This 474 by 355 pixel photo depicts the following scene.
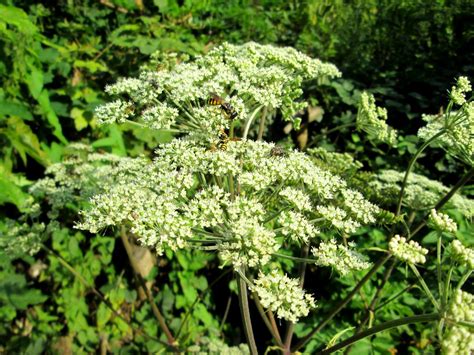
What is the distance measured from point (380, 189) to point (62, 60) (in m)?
4.96

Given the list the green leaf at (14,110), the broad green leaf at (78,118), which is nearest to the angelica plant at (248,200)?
the green leaf at (14,110)

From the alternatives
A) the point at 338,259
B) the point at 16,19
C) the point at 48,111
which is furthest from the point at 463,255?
the point at 48,111

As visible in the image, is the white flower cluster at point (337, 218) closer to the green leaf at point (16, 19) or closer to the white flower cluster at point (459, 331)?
the white flower cluster at point (459, 331)

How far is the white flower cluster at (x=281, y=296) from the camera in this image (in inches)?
88.4

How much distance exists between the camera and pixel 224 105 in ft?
9.85

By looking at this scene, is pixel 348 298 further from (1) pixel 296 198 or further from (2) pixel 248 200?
(2) pixel 248 200

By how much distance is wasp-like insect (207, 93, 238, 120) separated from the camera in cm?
300

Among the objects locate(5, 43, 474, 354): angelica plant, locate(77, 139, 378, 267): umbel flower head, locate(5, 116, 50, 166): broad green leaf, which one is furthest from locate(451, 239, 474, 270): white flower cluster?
locate(5, 116, 50, 166): broad green leaf

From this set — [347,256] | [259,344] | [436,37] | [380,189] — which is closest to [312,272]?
[259,344]

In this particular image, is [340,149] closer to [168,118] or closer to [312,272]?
[312,272]

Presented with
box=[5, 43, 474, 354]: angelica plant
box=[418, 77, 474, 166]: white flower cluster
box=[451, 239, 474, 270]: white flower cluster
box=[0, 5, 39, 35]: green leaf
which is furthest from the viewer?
box=[0, 5, 39, 35]: green leaf

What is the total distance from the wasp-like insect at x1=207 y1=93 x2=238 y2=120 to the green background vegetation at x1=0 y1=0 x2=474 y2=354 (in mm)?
2353

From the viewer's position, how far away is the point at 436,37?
8.17 m

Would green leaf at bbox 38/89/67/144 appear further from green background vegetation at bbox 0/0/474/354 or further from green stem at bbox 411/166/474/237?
green stem at bbox 411/166/474/237
